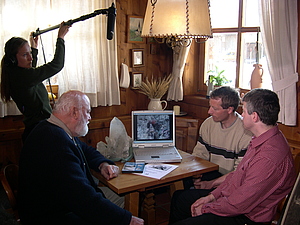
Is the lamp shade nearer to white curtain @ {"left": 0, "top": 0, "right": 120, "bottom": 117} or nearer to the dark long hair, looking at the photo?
the dark long hair

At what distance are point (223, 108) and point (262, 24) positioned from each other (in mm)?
1020

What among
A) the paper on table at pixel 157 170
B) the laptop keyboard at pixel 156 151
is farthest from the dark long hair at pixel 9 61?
the paper on table at pixel 157 170

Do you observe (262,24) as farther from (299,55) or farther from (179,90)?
(179,90)

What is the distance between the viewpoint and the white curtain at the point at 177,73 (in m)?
3.87

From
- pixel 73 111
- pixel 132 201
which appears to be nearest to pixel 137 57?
A: pixel 73 111

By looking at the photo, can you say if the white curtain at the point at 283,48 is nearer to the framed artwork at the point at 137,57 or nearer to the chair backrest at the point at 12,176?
the framed artwork at the point at 137,57

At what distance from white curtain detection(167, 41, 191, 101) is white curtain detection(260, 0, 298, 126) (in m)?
1.14

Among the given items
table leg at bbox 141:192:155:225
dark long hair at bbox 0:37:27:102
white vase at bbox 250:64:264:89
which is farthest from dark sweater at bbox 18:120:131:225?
white vase at bbox 250:64:264:89

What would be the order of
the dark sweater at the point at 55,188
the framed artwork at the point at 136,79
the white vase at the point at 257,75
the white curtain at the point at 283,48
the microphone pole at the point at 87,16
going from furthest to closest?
the framed artwork at the point at 136,79, the white vase at the point at 257,75, the white curtain at the point at 283,48, the microphone pole at the point at 87,16, the dark sweater at the point at 55,188

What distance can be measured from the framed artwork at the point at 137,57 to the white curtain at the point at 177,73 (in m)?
0.39

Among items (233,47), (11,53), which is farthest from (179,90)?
(11,53)

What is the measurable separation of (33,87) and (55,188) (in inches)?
47.9

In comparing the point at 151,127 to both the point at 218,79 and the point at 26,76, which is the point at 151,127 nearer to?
the point at 26,76

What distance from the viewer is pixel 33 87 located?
8.67 feet
